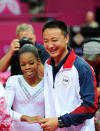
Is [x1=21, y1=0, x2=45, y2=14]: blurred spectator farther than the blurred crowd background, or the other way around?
[x1=21, y1=0, x2=45, y2=14]: blurred spectator

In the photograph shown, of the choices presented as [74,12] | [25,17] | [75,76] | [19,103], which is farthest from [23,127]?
[74,12]

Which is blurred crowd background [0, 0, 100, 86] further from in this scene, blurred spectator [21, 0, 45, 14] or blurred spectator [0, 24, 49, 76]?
blurred spectator [0, 24, 49, 76]

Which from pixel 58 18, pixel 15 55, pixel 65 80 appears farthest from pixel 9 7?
pixel 65 80

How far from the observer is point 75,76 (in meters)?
2.31

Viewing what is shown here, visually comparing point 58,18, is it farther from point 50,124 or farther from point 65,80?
point 50,124

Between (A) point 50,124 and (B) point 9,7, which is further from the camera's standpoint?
(B) point 9,7

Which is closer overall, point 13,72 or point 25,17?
point 13,72

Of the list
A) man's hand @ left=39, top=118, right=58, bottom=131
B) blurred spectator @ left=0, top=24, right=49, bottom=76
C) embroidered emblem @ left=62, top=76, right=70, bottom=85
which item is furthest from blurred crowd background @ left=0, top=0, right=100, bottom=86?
man's hand @ left=39, top=118, right=58, bottom=131

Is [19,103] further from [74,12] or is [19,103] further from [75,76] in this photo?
[74,12]

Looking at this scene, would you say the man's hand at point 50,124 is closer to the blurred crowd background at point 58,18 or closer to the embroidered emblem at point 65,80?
the embroidered emblem at point 65,80

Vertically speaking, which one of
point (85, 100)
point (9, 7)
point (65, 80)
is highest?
point (9, 7)

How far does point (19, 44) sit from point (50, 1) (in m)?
8.50

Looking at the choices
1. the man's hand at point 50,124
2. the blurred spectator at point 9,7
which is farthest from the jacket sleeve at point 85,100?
the blurred spectator at point 9,7

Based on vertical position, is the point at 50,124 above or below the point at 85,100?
below
